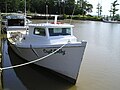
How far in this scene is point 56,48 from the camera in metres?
13.9

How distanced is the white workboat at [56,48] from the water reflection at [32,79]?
0.44 m

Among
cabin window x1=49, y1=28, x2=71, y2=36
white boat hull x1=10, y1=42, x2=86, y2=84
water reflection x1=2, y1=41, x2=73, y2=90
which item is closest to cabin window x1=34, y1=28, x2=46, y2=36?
cabin window x1=49, y1=28, x2=71, y2=36

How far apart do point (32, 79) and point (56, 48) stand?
215 cm

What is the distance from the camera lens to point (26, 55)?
16.2 meters

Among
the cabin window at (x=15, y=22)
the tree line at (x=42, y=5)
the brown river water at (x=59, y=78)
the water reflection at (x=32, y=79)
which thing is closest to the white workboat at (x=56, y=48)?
the water reflection at (x=32, y=79)

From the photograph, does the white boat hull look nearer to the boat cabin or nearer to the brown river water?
the brown river water

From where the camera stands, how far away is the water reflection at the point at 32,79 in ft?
43.5

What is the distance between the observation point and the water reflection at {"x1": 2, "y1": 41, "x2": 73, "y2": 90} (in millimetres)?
13244

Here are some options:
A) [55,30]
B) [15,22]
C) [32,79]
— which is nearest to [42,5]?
[15,22]

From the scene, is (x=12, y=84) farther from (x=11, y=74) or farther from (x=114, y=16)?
(x=114, y=16)

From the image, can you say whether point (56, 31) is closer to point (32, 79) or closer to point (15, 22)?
point (32, 79)

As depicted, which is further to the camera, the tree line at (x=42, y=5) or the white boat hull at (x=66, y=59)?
the tree line at (x=42, y=5)

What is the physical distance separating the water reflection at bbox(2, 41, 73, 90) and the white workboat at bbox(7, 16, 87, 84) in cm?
44

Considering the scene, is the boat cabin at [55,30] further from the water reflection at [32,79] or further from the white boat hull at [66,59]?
the water reflection at [32,79]
